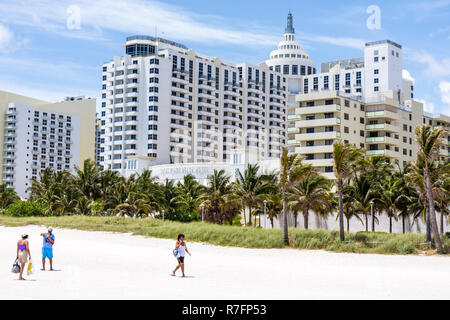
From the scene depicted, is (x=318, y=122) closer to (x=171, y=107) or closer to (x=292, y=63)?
(x=171, y=107)

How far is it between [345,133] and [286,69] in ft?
270

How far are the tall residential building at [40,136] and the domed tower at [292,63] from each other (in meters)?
53.4

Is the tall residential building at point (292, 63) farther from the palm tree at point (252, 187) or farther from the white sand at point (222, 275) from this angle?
the white sand at point (222, 275)

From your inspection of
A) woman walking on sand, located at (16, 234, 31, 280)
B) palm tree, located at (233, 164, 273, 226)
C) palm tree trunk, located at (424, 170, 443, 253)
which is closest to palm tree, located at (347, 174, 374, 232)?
palm tree, located at (233, 164, 273, 226)

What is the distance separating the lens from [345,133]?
294ft

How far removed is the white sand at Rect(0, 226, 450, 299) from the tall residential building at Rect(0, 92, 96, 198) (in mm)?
104212

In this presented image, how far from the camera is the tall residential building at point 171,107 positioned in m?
126

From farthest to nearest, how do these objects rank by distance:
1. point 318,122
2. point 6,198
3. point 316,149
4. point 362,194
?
point 6,198
point 318,122
point 316,149
point 362,194

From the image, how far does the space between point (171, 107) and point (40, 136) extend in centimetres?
3814

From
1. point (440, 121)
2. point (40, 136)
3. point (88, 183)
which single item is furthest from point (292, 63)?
point (88, 183)

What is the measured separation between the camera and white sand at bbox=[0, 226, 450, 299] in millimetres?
18750

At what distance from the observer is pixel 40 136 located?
146375 mm

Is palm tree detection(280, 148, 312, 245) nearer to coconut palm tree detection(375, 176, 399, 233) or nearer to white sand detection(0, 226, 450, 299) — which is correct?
white sand detection(0, 226, 450, 299)
